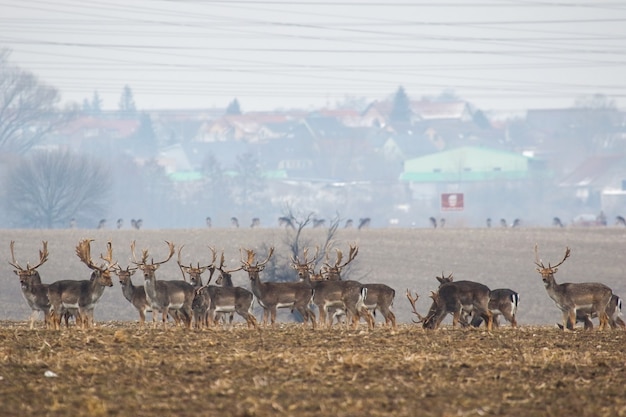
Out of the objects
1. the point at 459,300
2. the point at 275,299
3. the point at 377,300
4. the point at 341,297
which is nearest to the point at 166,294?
the point at 275,299

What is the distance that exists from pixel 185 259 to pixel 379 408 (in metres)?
58.5

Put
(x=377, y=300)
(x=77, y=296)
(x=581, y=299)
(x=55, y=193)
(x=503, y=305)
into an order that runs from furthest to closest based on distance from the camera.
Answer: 1. (x=55, y=193)
2. (x=377, y=300)
3. (x=503, y=305)
4. (x=581, y=299)
5. (x=77, y=296)

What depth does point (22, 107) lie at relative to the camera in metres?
168

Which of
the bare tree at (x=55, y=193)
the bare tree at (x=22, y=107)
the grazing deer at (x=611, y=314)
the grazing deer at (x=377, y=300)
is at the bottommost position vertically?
the grazing deer at (x=611, y=314)

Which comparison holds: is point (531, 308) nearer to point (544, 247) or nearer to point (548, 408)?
point (544, 247)

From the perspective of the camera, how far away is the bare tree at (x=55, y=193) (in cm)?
11906

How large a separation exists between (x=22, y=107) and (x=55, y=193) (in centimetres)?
5013

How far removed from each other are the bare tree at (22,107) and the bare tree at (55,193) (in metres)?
36.9

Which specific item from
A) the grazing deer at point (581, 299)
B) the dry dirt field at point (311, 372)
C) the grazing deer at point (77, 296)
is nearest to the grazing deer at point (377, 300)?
the dry dirt field at point (311, 372)

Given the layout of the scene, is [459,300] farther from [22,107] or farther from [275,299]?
[22,107]

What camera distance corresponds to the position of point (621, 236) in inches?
3413

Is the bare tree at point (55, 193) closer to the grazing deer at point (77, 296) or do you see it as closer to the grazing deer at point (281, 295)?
the grazing deer at point (281, 295)

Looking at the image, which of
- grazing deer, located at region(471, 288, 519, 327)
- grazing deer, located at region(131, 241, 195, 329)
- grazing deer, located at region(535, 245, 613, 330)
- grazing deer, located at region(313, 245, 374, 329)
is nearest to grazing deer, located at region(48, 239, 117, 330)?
grazing deer, located at region(131, 241, 195, 329)

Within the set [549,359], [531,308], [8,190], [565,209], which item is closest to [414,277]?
[531,308]
